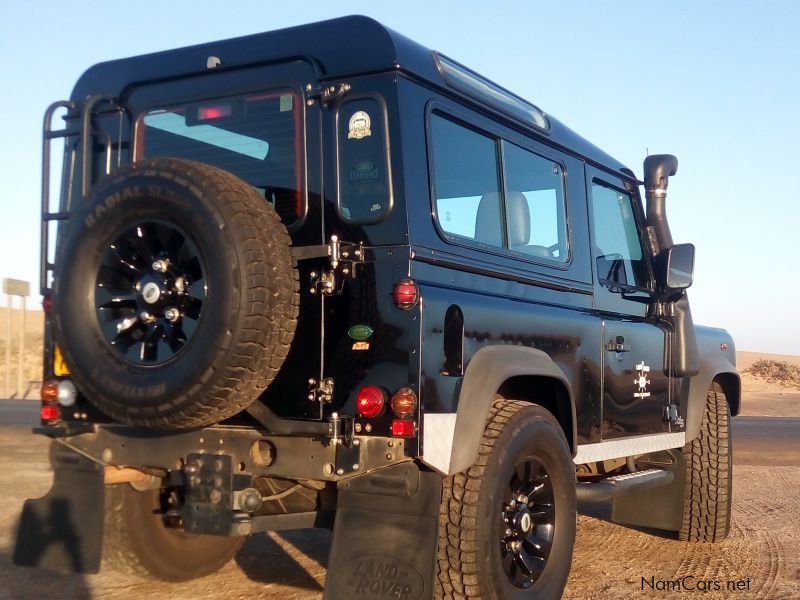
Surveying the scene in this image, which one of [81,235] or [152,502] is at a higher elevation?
[81,235]

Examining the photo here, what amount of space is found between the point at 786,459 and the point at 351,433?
955cm

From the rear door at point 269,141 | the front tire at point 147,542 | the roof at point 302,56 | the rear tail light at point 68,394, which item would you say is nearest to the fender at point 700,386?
the roof at point 302,56

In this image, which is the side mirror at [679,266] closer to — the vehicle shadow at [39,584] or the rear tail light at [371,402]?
the rear tail light at [371,402]

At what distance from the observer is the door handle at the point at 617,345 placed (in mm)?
5512

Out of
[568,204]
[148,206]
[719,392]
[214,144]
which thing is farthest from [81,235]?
[719,392]

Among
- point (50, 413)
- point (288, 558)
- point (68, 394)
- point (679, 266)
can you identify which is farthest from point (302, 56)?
point (288, 558)

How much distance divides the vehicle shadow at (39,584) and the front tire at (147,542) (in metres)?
0.39

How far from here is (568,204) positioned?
5477 mm

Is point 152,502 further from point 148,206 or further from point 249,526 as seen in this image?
point 148,206

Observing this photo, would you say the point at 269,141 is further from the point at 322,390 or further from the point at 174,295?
the point at 322,390

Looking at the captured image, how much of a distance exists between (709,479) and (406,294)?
12.6 feet

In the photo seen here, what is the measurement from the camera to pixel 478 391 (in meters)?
4.04

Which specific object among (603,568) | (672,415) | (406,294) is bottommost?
(603,568)

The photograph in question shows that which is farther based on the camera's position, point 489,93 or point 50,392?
point 489,93
